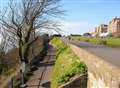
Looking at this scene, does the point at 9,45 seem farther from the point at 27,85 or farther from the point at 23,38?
the point at 27,85

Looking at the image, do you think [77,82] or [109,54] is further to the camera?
[109,54]

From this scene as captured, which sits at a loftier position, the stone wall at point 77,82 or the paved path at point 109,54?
the paved path at point 109,54

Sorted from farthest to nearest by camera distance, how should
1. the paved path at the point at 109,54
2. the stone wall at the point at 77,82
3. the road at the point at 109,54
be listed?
the stone wall at the point at 77,82, the road at the point at 109,54, the paved path at the point at 109,54

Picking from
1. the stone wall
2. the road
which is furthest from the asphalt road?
the stone wall

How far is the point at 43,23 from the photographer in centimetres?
3591

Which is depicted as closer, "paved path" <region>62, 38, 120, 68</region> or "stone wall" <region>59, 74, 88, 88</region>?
"paved path" <region>62, 38, 120, 68</region>

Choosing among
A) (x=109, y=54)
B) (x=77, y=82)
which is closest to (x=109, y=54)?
(x=109, y=54)

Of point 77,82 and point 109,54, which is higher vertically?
point 109,54

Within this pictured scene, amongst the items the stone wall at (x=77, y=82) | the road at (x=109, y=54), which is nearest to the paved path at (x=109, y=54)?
the road at (x=109, y=54)

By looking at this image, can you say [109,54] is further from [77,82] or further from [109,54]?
[77,82]

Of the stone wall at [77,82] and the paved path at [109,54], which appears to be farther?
the stone wall at [77,82]

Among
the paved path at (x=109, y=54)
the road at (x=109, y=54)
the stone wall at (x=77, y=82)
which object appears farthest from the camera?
the stone wall at (x=77, y=82)

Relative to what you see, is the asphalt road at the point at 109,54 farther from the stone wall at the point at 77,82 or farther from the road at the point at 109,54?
the stone wall at the point at 77,82

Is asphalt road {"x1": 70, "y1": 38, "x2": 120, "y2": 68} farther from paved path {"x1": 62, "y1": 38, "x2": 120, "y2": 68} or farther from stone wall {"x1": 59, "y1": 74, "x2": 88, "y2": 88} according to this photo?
stone wall {"x1": 59, "y1": 74, "x2": 88, "y2": 88}
